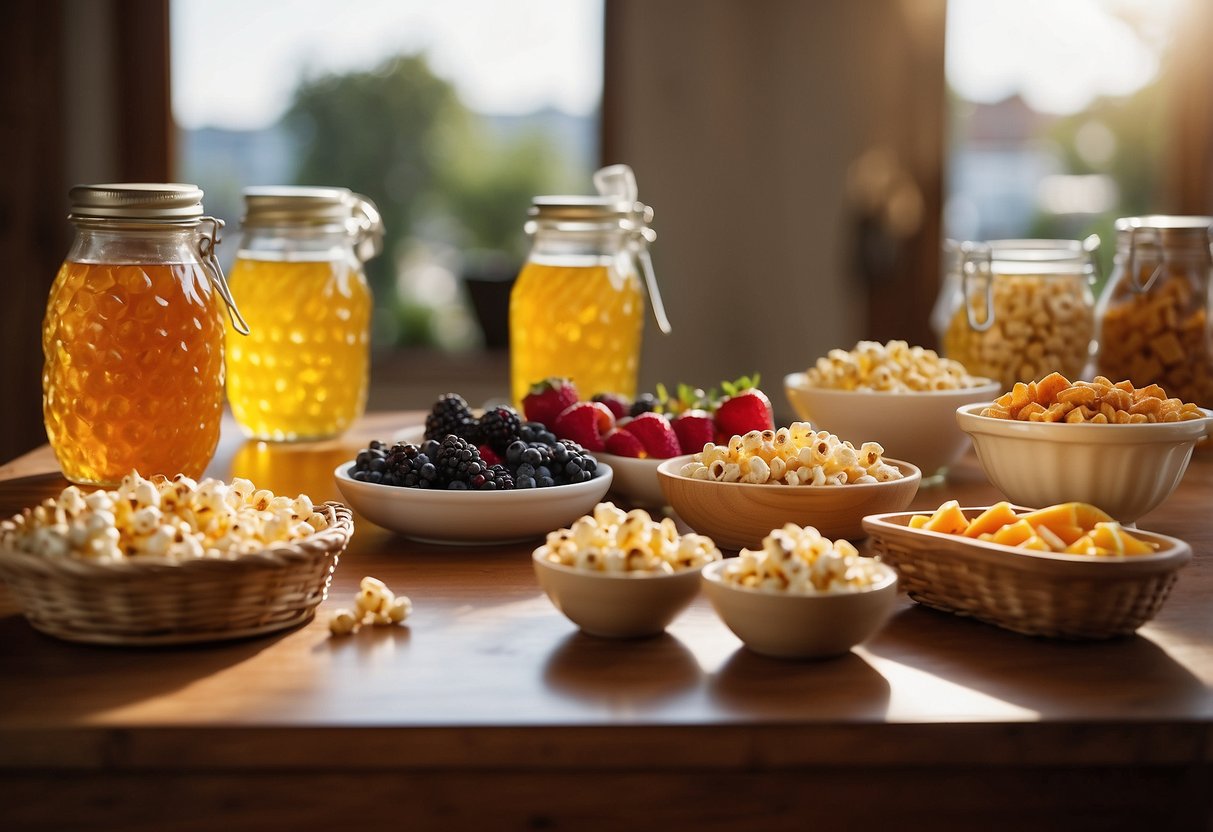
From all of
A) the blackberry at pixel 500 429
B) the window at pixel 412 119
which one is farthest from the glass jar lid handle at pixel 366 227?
the window at pixel 412 119

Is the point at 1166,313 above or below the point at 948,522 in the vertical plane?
above

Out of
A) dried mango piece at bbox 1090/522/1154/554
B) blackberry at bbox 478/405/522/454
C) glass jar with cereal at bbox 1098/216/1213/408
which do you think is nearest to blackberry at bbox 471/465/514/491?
blackberry at bbox 478/405/522/454

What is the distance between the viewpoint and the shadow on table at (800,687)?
2.78 feet

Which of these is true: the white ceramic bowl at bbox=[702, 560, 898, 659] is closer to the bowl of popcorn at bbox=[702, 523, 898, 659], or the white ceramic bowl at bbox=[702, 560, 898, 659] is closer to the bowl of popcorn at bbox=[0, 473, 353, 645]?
the bowl of popcorn at bbox=[702, 523, 898, 659]

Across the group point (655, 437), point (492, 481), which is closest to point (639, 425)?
point (655, 437)

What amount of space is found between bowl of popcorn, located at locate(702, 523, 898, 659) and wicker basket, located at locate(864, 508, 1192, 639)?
0.10m

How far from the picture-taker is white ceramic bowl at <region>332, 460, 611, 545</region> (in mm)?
1246

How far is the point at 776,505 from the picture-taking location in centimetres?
121

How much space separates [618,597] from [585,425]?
56cm

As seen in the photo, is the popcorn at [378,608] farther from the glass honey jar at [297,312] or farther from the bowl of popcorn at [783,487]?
the glass honey jar at [297,312]

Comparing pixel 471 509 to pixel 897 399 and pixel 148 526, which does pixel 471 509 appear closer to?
pixel 148 526

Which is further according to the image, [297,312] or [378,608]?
[297,312]

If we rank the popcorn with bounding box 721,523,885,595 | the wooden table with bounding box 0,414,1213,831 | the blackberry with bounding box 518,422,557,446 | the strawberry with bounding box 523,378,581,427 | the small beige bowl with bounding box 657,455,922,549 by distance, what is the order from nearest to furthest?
the wooden table with bounding box 0,414,1213,831
the popcorn with bounding box 721,523,885,595
the small beige bowl with bounding box 657,455,922,549
the blackberry with bounding box 518,422,557,446
the strawberry with bounding box 523,378,581,427

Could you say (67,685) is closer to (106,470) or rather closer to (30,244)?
(106,470)
